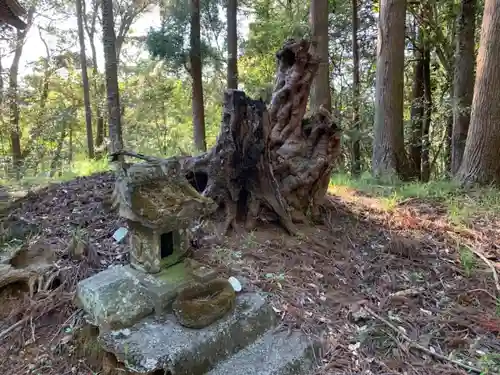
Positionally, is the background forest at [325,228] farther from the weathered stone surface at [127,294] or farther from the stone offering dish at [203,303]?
the stone offering dish at [203,303]

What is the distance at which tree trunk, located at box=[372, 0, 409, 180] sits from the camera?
5.82 metres

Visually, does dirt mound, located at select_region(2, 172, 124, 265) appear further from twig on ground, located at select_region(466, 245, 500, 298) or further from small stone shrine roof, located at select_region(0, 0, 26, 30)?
twig on ground, located at select_region(466, 245, 500, 298)

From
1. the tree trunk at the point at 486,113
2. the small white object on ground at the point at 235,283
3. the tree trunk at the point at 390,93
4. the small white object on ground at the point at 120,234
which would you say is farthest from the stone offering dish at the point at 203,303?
the tree trunk at the point at 390,93

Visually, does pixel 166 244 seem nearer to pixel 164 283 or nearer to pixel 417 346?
pixel 164 283

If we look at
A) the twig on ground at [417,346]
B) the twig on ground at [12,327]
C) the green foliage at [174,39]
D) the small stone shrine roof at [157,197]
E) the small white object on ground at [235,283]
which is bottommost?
the twig on ground at [417,346]

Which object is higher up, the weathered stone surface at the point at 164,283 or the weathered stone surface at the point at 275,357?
the weathered stone surface at the point at 164,283

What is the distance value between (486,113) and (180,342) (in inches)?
190

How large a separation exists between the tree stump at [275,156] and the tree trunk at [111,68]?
2.53m

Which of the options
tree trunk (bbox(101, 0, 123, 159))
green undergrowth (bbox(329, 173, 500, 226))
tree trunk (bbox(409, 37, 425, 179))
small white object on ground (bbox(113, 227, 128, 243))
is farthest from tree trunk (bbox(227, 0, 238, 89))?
small white object on ground (bbox(113, 227, 128, 243))

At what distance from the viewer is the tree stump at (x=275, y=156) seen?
10.2ft

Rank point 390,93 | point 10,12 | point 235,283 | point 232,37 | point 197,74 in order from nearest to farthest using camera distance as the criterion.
→ point 235,283, point 10,12, point 390,93, point 232,37, point 197,74

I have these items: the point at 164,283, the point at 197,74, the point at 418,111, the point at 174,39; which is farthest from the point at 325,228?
the point at 418,111

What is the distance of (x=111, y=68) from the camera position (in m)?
5.28

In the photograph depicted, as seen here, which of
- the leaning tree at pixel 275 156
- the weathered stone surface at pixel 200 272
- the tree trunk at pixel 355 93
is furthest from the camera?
the tree trunk at pixel 355 93
